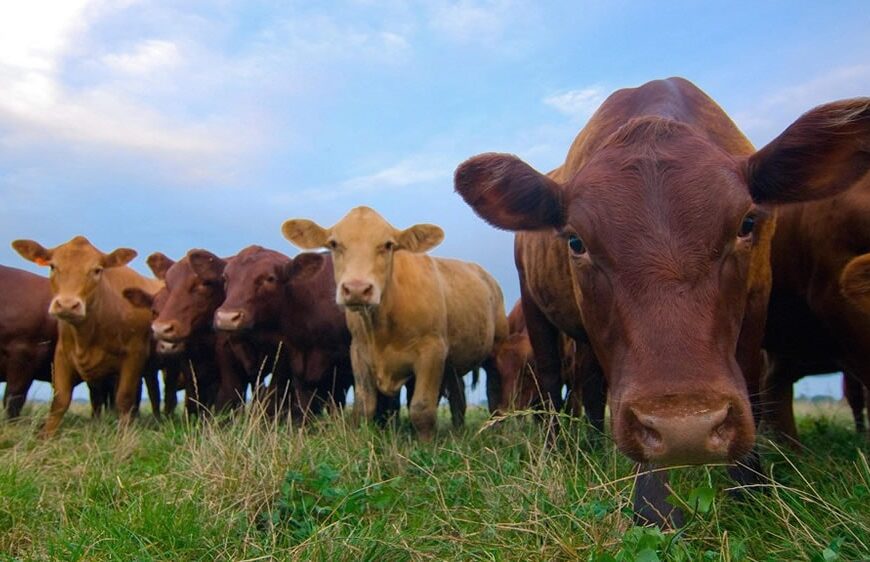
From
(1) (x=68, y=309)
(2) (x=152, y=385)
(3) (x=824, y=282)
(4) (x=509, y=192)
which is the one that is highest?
(4) (x=509, y=192)

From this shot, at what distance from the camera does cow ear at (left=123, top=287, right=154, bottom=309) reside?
408 inches

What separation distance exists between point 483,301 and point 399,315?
Answer: 2.42 meters

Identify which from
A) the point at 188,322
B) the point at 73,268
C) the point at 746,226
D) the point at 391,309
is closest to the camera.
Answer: the point at 746,226

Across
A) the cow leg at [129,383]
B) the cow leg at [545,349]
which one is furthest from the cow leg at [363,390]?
the cow leg at [129,383]

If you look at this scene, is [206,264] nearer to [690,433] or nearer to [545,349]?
[545,349]

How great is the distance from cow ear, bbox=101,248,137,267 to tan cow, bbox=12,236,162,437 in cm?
1

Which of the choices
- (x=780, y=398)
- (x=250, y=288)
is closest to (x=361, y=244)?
(x=250, y=288)

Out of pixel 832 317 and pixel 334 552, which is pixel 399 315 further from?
pixel 334 552

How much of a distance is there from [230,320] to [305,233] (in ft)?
3.88

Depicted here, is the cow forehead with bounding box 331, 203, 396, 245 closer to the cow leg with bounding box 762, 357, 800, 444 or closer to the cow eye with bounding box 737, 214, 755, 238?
the cow leg with bounding box 762, 357, 800, 444

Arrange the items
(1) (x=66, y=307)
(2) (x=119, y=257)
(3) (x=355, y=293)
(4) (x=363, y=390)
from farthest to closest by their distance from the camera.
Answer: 1. (2) (x=119, y=257)
2. (1) (x=66, y=307)
3. (4) (x=363, y=390)
4. (3) (x=355, y=293)

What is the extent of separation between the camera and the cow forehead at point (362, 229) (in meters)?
7.86

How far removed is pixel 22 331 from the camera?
1097 centimetres

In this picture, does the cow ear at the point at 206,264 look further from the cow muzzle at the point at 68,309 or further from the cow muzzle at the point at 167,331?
the cow muzzle at the point at 68,309
